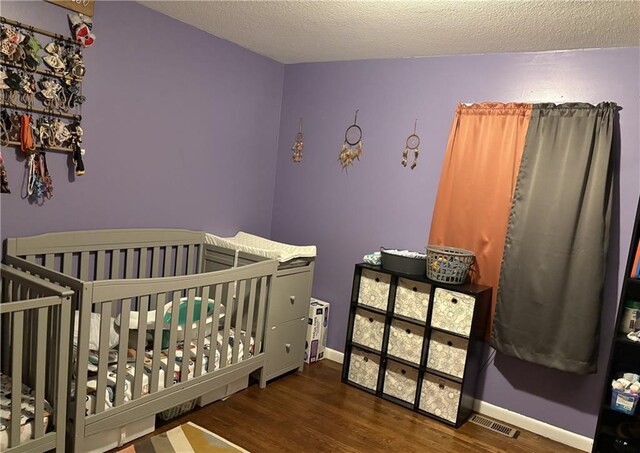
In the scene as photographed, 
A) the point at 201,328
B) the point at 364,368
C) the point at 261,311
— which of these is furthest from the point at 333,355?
the point at 201,328

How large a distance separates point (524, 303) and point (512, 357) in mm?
378

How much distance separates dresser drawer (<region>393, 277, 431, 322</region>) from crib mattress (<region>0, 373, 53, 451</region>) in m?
1.92

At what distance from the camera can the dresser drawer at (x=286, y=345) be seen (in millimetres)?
3059

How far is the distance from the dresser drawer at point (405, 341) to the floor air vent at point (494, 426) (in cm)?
49

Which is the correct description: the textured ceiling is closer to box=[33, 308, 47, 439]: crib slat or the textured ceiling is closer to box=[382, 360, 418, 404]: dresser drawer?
box=[33, 308, 47, 439]: crib slat

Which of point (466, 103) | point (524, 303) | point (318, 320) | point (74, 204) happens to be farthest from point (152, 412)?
point (466, 103)

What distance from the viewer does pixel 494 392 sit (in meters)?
2.97

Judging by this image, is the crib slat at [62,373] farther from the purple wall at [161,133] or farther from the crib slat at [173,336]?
the purple wall at [161,133]

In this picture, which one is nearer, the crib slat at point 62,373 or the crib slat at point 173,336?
the crib slat at point 62,373

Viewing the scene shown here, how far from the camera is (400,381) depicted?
9.89 feet

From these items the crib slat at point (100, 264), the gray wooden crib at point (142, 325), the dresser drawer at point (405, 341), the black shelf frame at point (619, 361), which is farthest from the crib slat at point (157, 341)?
the black shelf frame at point (619, 361)

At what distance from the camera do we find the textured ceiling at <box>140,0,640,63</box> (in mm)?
2211

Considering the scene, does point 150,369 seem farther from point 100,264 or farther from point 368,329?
point 368,329

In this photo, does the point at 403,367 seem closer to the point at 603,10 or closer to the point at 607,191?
the point at 607,191
